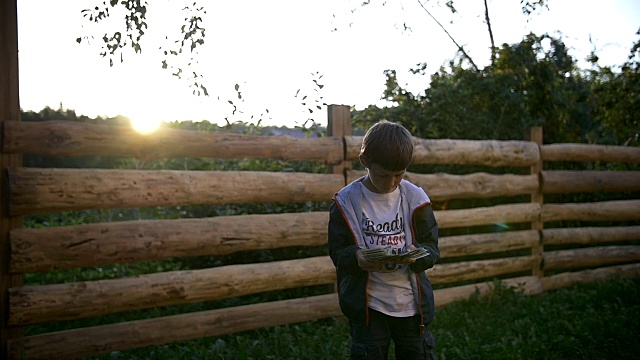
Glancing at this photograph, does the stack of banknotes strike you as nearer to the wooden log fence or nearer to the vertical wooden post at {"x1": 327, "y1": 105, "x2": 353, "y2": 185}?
the wooden log fence

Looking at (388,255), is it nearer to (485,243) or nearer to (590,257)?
(485,243)

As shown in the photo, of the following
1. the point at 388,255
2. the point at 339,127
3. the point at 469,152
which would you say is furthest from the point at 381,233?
the point at 469,152

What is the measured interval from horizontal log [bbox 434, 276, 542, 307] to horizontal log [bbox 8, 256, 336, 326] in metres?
1.48

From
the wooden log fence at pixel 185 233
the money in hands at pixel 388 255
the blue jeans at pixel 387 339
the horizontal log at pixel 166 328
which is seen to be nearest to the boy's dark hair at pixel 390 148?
the money in hands at pixel 388 255

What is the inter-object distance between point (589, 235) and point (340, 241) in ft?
21.5

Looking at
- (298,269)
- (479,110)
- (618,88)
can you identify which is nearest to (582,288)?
(479,110)

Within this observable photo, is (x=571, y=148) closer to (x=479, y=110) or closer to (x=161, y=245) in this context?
(x=479, y=110)

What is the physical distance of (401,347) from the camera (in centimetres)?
323

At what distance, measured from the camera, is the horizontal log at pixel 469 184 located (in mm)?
6801

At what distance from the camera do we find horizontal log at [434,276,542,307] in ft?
22.5

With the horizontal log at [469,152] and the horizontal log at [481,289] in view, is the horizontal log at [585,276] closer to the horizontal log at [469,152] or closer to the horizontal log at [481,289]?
the horizontal log at [481,289]

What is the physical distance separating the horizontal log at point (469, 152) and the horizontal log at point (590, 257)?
129 cm

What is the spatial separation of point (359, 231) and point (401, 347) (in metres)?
0.63

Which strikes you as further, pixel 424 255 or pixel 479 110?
pixel 479 110
